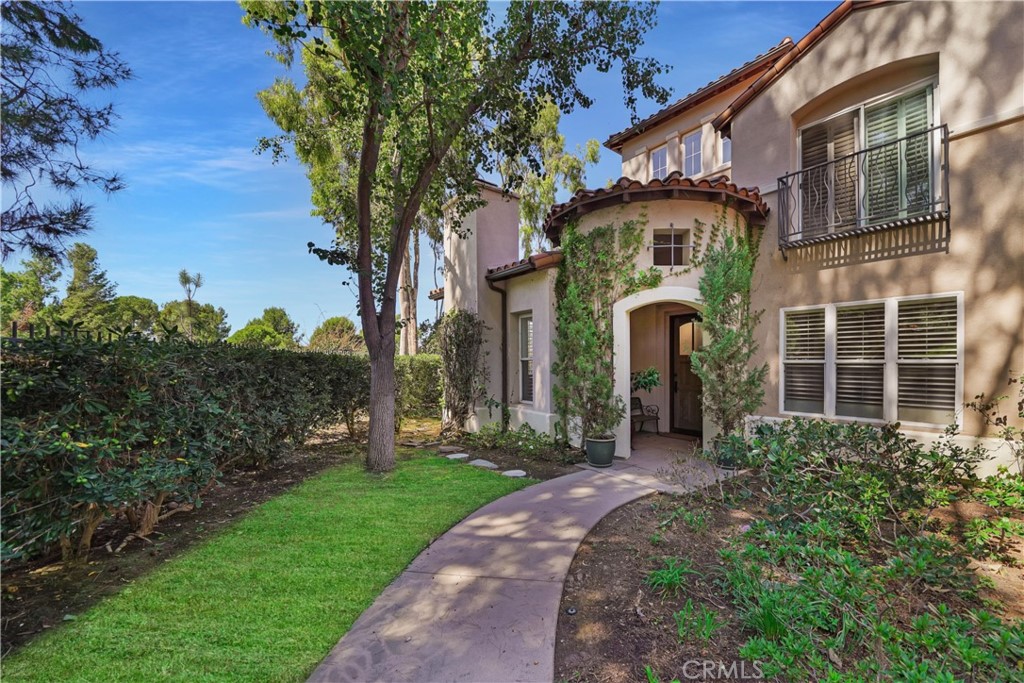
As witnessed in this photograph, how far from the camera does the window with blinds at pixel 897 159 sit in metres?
6.96

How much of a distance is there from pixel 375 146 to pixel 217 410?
459 cm

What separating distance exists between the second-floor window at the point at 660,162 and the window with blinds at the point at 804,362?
22.2 feet

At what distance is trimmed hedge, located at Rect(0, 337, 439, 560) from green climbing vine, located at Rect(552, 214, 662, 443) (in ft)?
17.5

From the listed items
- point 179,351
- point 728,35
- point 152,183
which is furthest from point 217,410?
point 728,35

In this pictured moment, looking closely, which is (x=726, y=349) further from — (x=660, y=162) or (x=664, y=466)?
(x=660, y=162)

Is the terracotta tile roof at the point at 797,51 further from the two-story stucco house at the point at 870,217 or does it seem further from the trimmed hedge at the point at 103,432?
the trimmed hedge at the point at 103,432

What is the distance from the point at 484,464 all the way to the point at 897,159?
8.61m

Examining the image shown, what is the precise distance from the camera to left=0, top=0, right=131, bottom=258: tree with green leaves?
482 centimetres

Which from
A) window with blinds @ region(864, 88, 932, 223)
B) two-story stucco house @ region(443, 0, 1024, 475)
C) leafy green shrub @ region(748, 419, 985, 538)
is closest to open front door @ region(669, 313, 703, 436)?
two-story stucco house @ region(443, 0, 1024, 475)

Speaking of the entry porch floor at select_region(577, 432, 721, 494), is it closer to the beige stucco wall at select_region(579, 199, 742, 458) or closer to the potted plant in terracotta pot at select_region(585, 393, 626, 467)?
the potted plant in terracotta pot at select_region(585, 393, 626, 467)

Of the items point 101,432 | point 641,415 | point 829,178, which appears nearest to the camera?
point 101,432

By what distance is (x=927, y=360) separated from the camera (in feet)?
22.0

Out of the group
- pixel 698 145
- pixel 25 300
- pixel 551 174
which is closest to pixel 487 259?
pixel 698 145

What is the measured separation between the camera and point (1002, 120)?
20.0 ft
